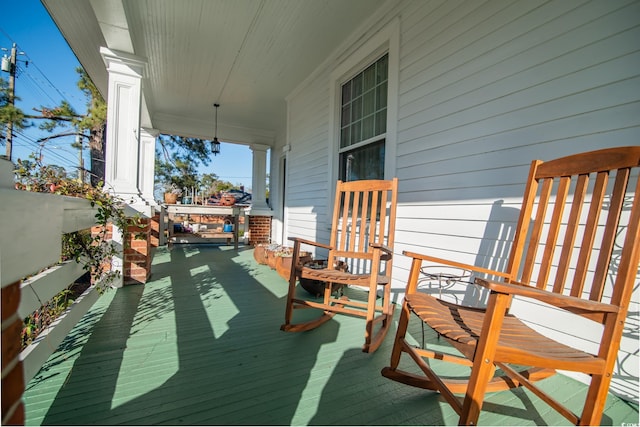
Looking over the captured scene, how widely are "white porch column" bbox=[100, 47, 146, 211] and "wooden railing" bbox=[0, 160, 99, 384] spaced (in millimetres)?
1507

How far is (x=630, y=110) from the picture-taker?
135 cm

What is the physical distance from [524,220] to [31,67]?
490 inches

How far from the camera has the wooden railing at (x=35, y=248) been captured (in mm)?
648

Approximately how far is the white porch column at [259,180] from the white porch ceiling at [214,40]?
1615 mm

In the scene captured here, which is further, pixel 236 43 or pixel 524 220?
pixel 236 43

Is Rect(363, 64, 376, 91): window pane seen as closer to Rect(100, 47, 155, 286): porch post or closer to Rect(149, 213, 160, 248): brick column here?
Rect(100, 47, 155, 286): porch post

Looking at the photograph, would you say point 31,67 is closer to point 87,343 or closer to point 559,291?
point 87,343

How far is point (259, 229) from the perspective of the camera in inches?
267

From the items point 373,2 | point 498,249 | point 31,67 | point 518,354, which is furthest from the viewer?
point 31,67

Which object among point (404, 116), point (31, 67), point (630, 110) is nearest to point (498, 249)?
point (630, 110)

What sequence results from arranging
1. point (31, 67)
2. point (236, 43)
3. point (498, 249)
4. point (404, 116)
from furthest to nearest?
point (31, 67)
point (236, 43)
point (404, 116)
point (498, 249)

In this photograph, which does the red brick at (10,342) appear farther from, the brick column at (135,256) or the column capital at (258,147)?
the column capital at (258,147)

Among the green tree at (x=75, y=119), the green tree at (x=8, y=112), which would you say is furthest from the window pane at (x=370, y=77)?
the green tree at (x=8, y=112)

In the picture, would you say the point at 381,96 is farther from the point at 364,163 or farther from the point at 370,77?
the point at 364,163
